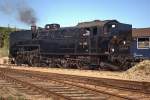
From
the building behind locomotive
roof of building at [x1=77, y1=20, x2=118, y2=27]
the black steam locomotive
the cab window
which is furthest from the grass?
roof of building at [x1=77, y1=20, x2=118, y2=27]

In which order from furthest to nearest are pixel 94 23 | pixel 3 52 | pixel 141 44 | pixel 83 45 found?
pixel 3 52
pixel 141 44
pixel 83 45
pixel 94 23

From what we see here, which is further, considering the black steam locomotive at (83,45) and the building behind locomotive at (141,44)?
the building behind locomotive at (141,44)

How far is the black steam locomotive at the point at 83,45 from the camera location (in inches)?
1016

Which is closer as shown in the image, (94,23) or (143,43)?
(94,23)

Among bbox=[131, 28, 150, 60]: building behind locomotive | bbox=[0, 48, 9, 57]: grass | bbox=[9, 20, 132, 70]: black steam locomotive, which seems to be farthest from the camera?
bbox=[0, 48, 9, 57]: grass

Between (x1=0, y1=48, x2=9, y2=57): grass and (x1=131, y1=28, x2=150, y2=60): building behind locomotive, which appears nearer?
(x1=131, y1=28, x2=150, y2=60): building behind locomotive

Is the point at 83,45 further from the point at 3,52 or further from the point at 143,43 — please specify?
the point at 3,52

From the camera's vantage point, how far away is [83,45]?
2720 cm

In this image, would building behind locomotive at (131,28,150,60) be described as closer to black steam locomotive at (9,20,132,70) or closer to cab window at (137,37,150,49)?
cab window at (137,37,150,49)

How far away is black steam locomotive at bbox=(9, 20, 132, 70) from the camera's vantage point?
25.8 meters

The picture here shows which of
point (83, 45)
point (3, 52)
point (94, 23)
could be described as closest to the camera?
point (94, 23)

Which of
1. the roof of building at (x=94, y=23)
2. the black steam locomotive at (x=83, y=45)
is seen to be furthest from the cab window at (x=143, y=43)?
the roof of building at (x=94, y=23)

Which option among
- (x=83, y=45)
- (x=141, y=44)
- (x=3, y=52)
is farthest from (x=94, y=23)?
(x=3, y=52)

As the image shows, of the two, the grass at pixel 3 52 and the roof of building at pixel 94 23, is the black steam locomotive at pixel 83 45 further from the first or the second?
the grass at pixel 3 52
